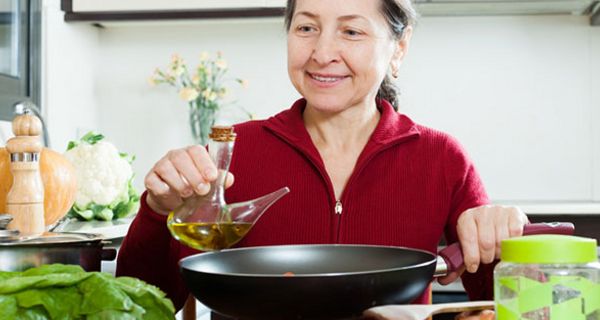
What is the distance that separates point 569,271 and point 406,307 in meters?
0.15

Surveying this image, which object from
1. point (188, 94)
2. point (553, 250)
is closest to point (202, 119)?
point (188, 94)

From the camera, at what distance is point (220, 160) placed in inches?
35.7

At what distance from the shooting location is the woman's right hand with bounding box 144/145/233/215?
→ 0.92 metres

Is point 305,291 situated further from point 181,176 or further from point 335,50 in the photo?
point 335,50

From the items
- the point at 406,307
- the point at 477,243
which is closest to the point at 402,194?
Result: the point at 477,243

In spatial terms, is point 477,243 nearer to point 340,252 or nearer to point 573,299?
point 340,252

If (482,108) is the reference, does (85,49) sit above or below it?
above

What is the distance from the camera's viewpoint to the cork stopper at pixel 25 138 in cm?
109

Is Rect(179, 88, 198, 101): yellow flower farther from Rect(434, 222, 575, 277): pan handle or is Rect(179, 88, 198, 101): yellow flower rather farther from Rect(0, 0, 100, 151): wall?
Rect(434, 222, 575, 277): pan handle

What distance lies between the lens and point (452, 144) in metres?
1.47

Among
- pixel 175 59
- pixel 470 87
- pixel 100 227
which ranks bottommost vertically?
pixel 100 227

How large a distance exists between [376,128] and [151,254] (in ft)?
1.63

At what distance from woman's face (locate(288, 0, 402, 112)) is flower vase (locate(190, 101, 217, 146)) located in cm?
161

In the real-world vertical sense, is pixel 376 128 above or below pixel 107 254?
above
